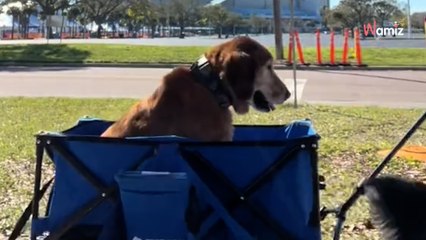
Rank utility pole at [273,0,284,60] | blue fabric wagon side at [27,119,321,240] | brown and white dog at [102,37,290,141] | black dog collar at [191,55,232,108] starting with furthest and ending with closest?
utility pole at [273,0,284,60], black dog collar at [191,55,232,108], brown and white dog at [102,37,290,141], blue fabric wagon side at [27,119,321,240]

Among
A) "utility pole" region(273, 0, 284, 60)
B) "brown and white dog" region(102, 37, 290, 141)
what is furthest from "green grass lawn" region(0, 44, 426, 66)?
"brown and white dog" region(102, 37, 290, 141)

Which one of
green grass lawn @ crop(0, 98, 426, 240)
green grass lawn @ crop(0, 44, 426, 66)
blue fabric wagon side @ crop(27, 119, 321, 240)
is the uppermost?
green grass lawn @ crop(0, 44, 426, 66)

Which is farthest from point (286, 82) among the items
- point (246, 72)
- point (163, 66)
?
point (246, 72)

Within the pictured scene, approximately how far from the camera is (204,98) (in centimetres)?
369

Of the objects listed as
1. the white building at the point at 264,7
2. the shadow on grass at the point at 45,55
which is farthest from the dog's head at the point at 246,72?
the white building at the point at 264,7

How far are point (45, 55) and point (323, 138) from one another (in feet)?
70.7

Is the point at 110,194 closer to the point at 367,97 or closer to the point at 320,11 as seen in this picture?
the point at 367,97

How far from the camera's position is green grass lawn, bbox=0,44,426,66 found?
25.3m

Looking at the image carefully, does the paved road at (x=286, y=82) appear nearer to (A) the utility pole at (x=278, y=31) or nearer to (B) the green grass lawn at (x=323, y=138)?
(B) the green grass lawn at (x=323, y=138)

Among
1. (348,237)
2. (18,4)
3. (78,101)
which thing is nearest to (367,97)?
(78,101)

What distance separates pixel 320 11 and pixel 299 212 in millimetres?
68691

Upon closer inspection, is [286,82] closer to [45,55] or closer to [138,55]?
[138,55]

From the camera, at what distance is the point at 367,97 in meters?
14.4

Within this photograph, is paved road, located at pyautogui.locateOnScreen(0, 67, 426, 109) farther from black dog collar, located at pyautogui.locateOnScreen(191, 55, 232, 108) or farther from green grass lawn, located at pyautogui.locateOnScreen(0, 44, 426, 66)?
black dog collar, located at pyautogui.locateOnScreen(191, 55, 232, 108)
